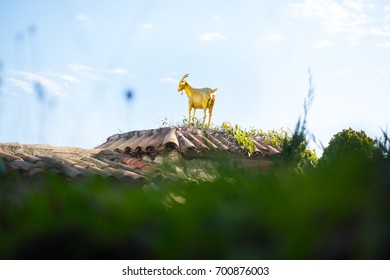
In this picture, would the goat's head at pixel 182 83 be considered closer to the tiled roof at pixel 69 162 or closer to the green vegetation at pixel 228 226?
the tiled roof at pixel 69 162

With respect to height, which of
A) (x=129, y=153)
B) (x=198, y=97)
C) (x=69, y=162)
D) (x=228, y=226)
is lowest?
(x=69, y=162)

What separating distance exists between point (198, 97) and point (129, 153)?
→ 226cm

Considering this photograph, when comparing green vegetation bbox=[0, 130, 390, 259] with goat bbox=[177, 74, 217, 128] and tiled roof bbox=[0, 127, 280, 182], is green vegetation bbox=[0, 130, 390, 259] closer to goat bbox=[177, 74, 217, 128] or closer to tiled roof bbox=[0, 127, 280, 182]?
tiled roof bbox=[0, 127, 280, 182]

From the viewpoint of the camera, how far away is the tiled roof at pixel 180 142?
8.89 m

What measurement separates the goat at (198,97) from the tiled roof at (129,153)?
70cm

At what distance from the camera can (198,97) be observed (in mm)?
10984

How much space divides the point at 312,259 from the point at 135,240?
0.30m

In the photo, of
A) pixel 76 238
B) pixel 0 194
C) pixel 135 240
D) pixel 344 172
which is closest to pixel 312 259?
pixel 344 172

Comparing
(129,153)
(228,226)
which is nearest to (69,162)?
(129,153)

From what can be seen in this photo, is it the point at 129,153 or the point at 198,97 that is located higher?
the point at 198,97

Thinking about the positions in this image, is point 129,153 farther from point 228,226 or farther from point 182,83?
point 228,226

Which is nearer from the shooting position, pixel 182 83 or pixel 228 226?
pixel 228 226

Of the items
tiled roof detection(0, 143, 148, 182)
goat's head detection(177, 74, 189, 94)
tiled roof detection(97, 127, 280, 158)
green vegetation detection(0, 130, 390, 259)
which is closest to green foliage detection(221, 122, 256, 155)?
tiled roof detection(97, 127, 280, 158)

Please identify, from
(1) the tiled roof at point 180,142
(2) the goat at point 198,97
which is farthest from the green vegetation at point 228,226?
(2) the goat at point 198,97
